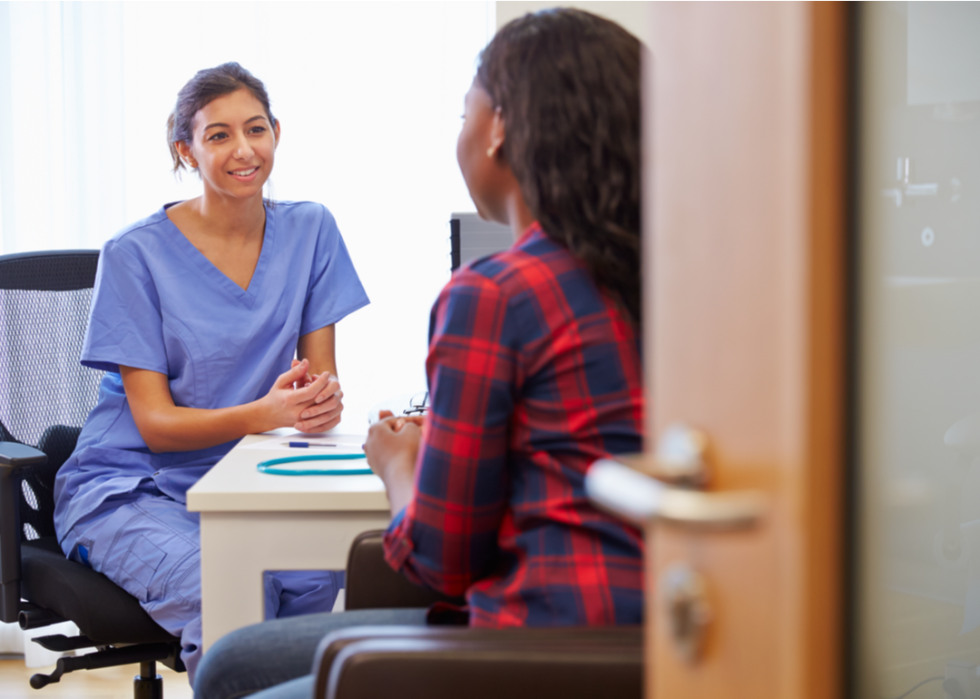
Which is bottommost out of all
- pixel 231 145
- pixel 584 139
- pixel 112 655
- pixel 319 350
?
pixel 112 655

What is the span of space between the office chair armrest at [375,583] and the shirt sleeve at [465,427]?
26 centimetres

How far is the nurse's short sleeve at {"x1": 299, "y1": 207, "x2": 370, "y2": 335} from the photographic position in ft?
5.60

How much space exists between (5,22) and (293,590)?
5.94 ft

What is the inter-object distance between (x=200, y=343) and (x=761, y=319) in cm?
138

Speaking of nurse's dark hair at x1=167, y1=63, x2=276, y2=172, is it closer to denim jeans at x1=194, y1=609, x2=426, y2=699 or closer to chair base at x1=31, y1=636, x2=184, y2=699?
chair base at x1=31, y1=636, x2=184, y2=699

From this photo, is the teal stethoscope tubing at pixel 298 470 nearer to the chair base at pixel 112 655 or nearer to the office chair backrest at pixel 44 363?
the chair base at pixel 112 655

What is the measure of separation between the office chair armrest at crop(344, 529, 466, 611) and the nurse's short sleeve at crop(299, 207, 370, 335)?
78cm

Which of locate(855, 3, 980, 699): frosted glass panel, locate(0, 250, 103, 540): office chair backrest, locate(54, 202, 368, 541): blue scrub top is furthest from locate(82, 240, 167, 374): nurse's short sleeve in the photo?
locate(855, 3, 980, 699): frosted glass panel

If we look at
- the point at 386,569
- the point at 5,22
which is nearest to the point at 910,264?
the point at 386,569

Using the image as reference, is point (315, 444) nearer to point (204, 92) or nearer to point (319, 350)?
point (319, 350)

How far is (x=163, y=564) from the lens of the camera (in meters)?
1.32

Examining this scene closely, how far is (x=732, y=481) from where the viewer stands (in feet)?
1.14

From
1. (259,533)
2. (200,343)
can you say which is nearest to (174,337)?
(200,343)

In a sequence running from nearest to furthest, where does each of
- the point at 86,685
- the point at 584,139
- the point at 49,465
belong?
the point at 584,139 < the point at 49,465 < the point at 86,685
